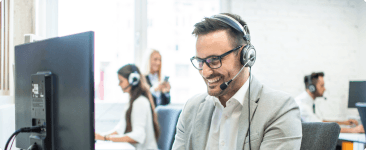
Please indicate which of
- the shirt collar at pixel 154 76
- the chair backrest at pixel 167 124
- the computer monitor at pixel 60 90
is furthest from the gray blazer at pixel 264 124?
the shirt collar at pixel 154 76

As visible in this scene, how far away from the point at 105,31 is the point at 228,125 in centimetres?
250

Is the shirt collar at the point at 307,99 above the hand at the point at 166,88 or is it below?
below

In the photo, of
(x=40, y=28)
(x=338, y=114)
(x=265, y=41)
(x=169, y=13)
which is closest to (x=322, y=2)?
(x=265, y=41)

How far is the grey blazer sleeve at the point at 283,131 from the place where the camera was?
2.90 ft

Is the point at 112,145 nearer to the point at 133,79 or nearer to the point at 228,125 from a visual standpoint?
the point at 133,79

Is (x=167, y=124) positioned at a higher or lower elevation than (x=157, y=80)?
lower

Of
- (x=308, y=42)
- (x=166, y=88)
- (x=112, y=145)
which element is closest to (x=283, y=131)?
(x=112, y=145)

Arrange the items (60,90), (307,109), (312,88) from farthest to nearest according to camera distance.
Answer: (312,88) → (307,109) → (60,90)

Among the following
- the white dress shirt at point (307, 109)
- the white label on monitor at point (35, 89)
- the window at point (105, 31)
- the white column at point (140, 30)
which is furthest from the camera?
the white column at point (140, 30)

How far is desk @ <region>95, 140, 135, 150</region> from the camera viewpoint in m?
1.73

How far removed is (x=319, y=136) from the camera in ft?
3.15

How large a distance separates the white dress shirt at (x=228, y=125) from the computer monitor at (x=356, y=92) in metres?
2.58

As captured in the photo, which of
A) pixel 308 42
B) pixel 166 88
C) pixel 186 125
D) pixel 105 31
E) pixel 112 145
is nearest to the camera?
pixel 186 125

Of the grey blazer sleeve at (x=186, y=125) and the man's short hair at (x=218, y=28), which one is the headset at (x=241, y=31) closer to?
the man's short hair at (x=218, y=28)
